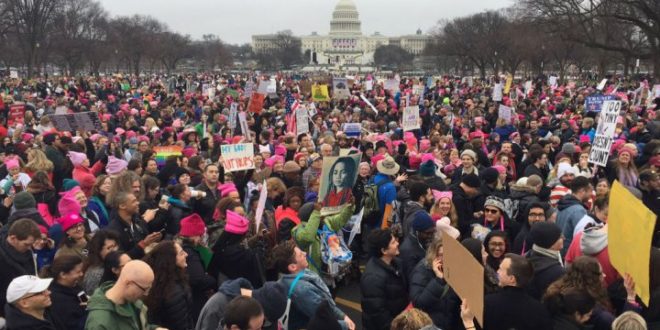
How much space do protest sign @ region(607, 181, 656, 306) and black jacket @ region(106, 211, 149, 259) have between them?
3.73 metres

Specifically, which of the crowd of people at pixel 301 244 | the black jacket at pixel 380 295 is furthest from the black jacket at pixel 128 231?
the black jacket at pixel 380 295

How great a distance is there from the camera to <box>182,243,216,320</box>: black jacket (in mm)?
5059

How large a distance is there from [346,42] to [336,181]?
169m

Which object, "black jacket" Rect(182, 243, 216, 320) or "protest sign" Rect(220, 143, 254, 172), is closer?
"black jacket" Rect(182, 243, 216, 320)

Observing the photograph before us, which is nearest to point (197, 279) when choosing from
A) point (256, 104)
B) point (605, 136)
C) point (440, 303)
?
point (440, 303)

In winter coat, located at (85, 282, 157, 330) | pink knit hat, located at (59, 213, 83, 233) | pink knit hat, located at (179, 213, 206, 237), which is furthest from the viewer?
pink knit hat, located at (59, 213, 83, 233)

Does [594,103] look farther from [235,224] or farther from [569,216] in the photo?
[235,224]

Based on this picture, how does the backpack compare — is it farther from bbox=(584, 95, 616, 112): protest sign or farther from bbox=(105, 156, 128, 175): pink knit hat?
bbox=(584, 95, 616, 112): protest sign

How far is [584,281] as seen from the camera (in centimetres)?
422

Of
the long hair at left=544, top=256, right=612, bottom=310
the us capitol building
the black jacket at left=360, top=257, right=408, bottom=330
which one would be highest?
the us capitol building

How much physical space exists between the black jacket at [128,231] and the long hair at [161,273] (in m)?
1.19

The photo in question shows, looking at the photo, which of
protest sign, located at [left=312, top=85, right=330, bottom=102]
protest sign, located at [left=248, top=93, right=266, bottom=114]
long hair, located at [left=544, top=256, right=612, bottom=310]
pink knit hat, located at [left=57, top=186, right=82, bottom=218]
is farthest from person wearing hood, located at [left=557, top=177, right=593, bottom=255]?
protest sign, located at [left=312, top=85, right=330, bottom=102]

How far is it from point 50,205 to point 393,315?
421 centimetres

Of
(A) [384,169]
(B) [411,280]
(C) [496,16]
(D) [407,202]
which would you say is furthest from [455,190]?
(C) [496,16]
